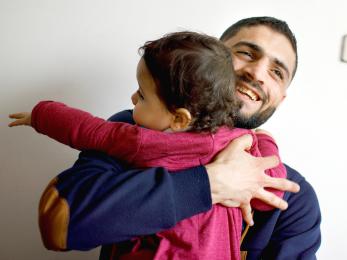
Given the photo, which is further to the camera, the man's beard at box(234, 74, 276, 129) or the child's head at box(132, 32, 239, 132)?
the man's beard at box(234, 74, 276, 129)

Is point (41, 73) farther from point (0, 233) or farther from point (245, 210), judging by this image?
point (245, 210)

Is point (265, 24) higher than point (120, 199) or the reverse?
higher

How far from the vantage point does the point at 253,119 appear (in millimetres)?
1085

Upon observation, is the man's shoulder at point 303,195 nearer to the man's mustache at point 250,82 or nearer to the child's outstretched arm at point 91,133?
the man's mustache at point 250,82

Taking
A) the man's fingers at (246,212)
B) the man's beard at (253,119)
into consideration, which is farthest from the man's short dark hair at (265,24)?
the man's fingers at (246,212)

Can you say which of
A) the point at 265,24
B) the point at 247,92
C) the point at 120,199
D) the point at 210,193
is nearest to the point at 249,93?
the point at 247,92

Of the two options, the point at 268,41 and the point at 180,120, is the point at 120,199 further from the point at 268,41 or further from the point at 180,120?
the point at 268,41

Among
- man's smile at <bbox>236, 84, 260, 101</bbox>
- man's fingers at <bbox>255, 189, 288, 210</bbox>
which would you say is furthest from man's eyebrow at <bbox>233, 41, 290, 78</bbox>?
man's fingers at <bbox>255, 189, 288, 210</bbox>

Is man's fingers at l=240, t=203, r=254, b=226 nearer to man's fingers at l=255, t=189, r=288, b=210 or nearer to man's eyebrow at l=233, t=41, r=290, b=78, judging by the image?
man's fingers at l=255, t=189, r=288, b=210

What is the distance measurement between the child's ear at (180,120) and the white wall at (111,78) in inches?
19.4

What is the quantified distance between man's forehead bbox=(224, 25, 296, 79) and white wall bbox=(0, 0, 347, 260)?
0.14m

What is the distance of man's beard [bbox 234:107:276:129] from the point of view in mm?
1061

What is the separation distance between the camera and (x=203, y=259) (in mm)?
653

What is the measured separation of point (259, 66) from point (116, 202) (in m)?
0.66
